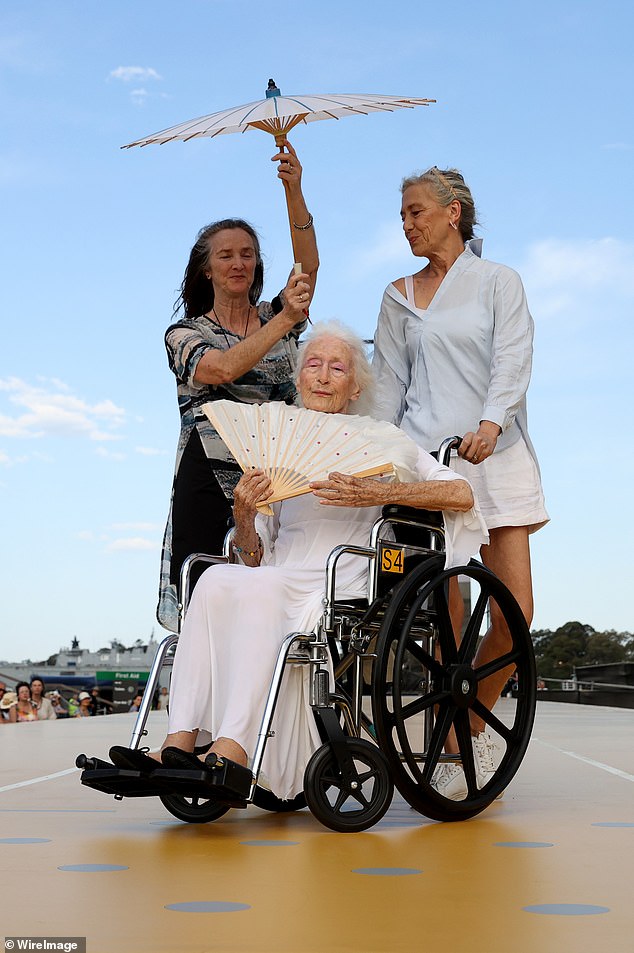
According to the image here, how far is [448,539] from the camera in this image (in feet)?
9.46

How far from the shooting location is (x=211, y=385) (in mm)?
3537

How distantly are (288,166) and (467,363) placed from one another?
85 centimetres

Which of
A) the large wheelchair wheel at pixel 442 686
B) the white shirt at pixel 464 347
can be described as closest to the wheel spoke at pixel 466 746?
the large wheelchair wheel at pixel 442 686

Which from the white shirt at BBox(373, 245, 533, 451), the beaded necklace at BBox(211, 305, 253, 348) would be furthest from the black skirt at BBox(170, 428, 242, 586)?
the white shirt at BBox(373, 245, 533, 451)

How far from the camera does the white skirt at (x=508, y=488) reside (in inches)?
131

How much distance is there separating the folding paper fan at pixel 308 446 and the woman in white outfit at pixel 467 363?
1.39 feet

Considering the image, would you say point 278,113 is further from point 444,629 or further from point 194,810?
point 194,810

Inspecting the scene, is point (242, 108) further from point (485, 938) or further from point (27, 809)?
point (485, 938)

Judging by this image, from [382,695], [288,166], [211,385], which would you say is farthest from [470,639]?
[288,166]

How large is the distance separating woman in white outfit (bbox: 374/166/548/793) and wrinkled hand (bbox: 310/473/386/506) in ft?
1.75

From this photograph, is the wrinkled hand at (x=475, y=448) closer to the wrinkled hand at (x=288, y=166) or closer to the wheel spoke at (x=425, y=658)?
the wheel spoke at (x=425, y=658)

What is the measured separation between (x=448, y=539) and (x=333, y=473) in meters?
0.33

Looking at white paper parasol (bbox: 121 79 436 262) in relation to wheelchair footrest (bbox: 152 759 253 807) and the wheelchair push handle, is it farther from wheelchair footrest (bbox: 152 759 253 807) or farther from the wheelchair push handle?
wheelchair footrest (bbox: 152 759 253 807)

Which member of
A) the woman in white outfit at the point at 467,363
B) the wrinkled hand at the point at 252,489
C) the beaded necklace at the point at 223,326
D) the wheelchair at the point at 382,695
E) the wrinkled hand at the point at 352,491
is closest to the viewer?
the wheelchair at the point at 382,695
